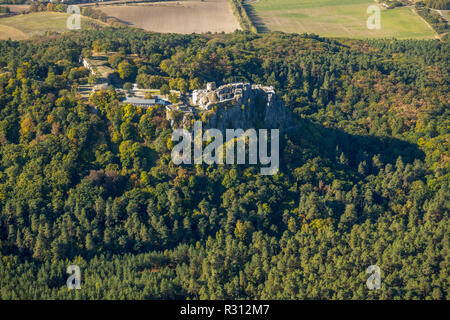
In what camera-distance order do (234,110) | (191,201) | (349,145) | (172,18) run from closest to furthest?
(191,201), (234,110), (349,145), (172,18)

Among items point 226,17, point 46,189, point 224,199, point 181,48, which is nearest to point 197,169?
point 224,199

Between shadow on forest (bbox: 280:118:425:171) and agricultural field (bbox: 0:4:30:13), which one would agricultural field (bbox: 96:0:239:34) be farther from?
shadow on forest (bbox: 280:118:425:171)

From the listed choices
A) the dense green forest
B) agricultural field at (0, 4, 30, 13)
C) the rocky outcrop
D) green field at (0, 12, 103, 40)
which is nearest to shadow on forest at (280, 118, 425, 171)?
the dense green forest

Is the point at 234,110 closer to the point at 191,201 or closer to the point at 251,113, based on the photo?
the point at 251,113

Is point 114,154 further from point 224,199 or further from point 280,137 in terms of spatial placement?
point 280,137

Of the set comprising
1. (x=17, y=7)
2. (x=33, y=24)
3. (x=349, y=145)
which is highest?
(x=17, y=7)

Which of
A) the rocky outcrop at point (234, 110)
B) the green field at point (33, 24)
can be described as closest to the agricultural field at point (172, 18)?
the green field at point (33, 24)

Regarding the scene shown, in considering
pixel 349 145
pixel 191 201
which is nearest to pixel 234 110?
pixel 191 201
